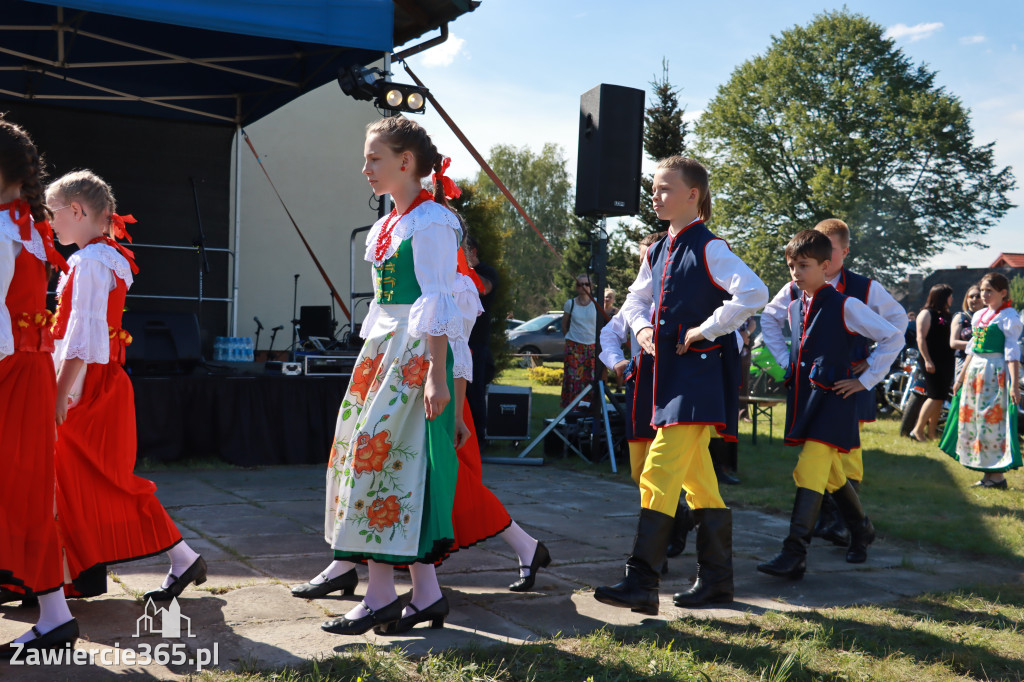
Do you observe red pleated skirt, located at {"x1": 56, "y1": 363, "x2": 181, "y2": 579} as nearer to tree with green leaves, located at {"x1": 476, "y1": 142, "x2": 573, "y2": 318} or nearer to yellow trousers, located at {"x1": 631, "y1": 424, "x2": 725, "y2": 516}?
yellow trousers, located at {"x1": 631, "y1": 424, "x2": 725, "y2": 516}

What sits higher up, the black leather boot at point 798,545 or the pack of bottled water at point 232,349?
the pack of bottled water at point 232,349

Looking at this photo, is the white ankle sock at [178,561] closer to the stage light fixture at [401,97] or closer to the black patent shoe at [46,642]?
the black patent shoe at [46,642]

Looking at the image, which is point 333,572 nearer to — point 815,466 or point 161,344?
point 815,466

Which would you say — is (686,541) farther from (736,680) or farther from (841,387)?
(736,680)

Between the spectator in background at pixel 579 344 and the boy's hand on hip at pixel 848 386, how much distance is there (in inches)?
227

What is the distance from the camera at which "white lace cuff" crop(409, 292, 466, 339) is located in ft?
9.09

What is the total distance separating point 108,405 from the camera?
3.09 meters

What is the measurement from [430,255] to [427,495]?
77 cm

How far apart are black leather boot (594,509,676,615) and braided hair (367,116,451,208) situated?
1.50 metres

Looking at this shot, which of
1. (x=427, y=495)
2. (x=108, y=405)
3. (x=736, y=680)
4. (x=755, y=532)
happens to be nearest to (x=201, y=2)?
(x=108, y=405)

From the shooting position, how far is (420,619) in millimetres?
2920

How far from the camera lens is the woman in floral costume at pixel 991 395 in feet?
22.7

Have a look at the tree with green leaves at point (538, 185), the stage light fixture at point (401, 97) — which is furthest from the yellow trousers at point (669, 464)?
the tree with green leaves at point (538, 185)

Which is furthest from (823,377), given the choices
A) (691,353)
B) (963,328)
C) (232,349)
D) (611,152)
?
(232,349)
